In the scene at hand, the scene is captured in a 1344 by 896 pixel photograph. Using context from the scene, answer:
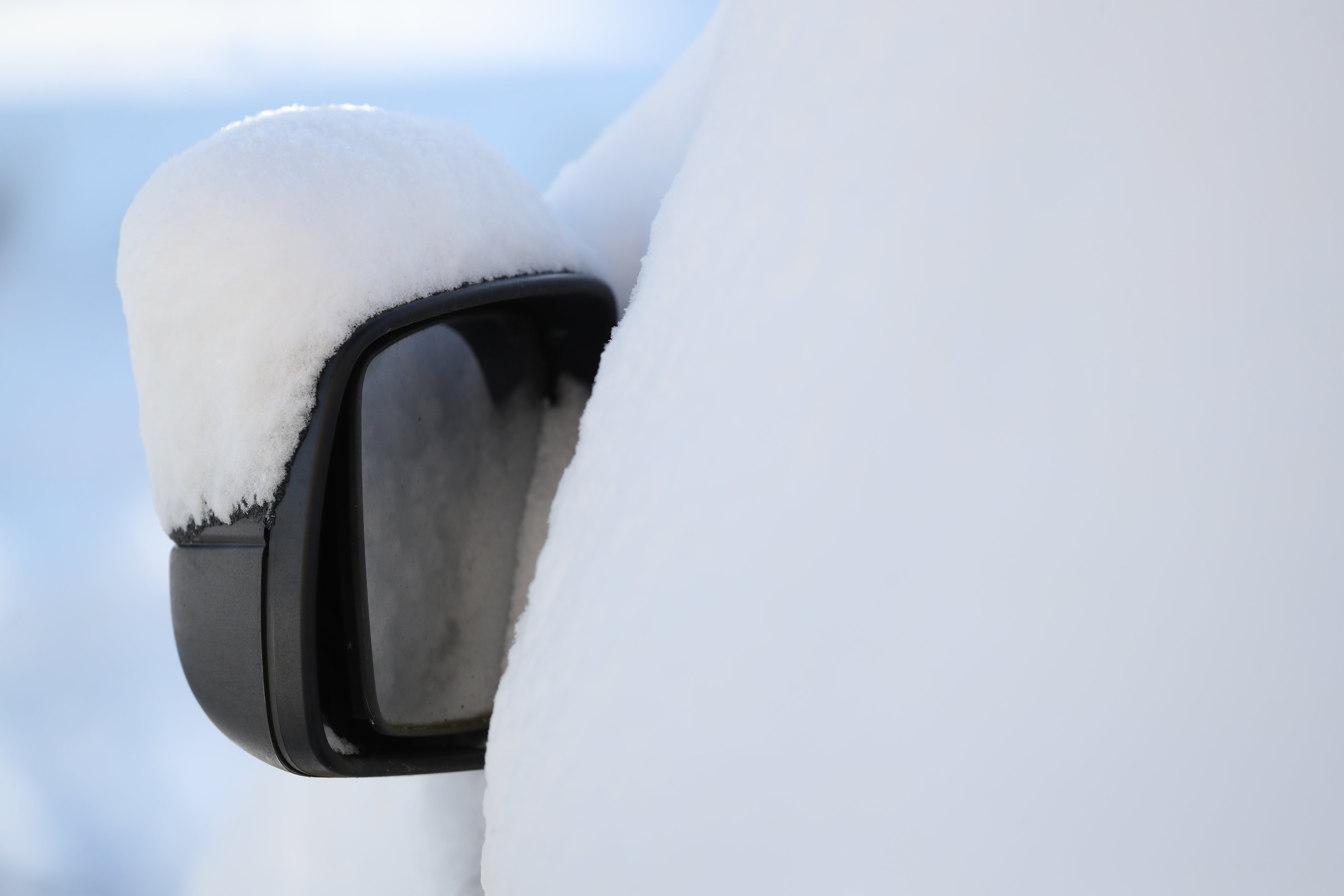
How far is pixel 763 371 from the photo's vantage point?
0.37 m

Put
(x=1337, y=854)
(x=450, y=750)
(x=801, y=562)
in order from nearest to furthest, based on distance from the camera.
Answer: (x=1337, y=854) < (x=801, y=562) < (x=450, y=750)

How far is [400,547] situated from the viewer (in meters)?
0.55

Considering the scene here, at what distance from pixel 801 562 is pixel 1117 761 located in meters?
0.13

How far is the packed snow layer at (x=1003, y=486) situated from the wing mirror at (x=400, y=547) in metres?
0.19

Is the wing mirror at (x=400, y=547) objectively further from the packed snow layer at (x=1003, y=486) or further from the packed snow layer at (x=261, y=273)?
the packed snow layer at (x=1003, y=486)

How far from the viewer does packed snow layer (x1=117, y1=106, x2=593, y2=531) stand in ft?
1.52

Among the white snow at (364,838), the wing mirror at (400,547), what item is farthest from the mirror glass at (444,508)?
the white snow at (364,838)

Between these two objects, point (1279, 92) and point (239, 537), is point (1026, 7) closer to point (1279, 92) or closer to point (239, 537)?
point (1279, 92)

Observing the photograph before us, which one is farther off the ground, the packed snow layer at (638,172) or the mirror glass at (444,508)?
the packed snow layer at (638,172)

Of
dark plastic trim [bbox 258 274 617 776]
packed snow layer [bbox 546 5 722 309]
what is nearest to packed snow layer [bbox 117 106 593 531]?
dark plastic trim [bbox 258 274 617 776]

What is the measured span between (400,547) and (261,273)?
18 cm

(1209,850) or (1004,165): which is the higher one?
(1004,165)

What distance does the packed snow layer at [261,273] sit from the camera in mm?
464

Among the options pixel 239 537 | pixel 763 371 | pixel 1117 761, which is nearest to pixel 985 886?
pixel 1117 761
